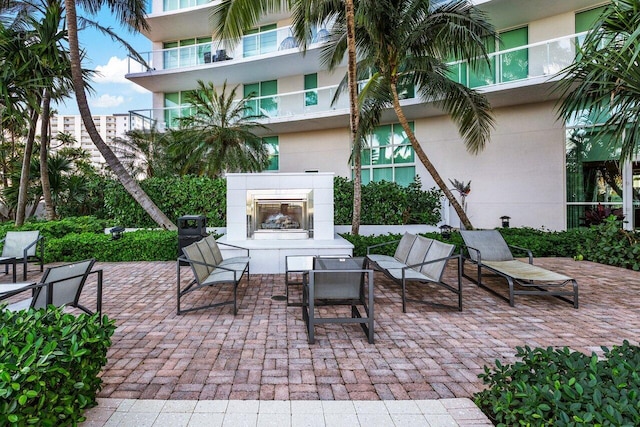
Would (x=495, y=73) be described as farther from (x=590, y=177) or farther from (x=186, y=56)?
(x=186, y=56)

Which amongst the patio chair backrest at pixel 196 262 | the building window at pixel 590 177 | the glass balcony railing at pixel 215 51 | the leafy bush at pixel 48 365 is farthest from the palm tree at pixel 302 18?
the building window at pixel 590 177

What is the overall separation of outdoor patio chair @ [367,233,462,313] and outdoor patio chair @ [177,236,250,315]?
2.06m

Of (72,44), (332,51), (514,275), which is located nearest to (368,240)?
(514,275)

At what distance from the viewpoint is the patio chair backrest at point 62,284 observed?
11.3 ft

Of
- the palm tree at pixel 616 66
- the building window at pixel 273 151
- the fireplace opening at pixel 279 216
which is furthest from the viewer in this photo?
the building window at pixel 273 151

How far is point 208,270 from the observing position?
536 centimetres

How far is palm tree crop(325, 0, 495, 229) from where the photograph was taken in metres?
7.88

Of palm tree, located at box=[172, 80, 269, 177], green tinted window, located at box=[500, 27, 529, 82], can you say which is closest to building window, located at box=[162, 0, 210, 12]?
palm tree, located at box=[172, 80, 269, 177]

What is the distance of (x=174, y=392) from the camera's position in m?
2.74

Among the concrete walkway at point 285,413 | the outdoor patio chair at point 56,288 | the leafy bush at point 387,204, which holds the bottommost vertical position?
the concrete walkway at point 285,413

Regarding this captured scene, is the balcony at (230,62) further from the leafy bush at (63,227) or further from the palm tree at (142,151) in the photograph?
the leafy bush at (63,227)

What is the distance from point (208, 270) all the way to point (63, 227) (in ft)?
23.3

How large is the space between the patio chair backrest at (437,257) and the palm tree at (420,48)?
14.3ft

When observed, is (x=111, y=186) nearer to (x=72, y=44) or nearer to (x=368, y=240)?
(x=72, y=44)
